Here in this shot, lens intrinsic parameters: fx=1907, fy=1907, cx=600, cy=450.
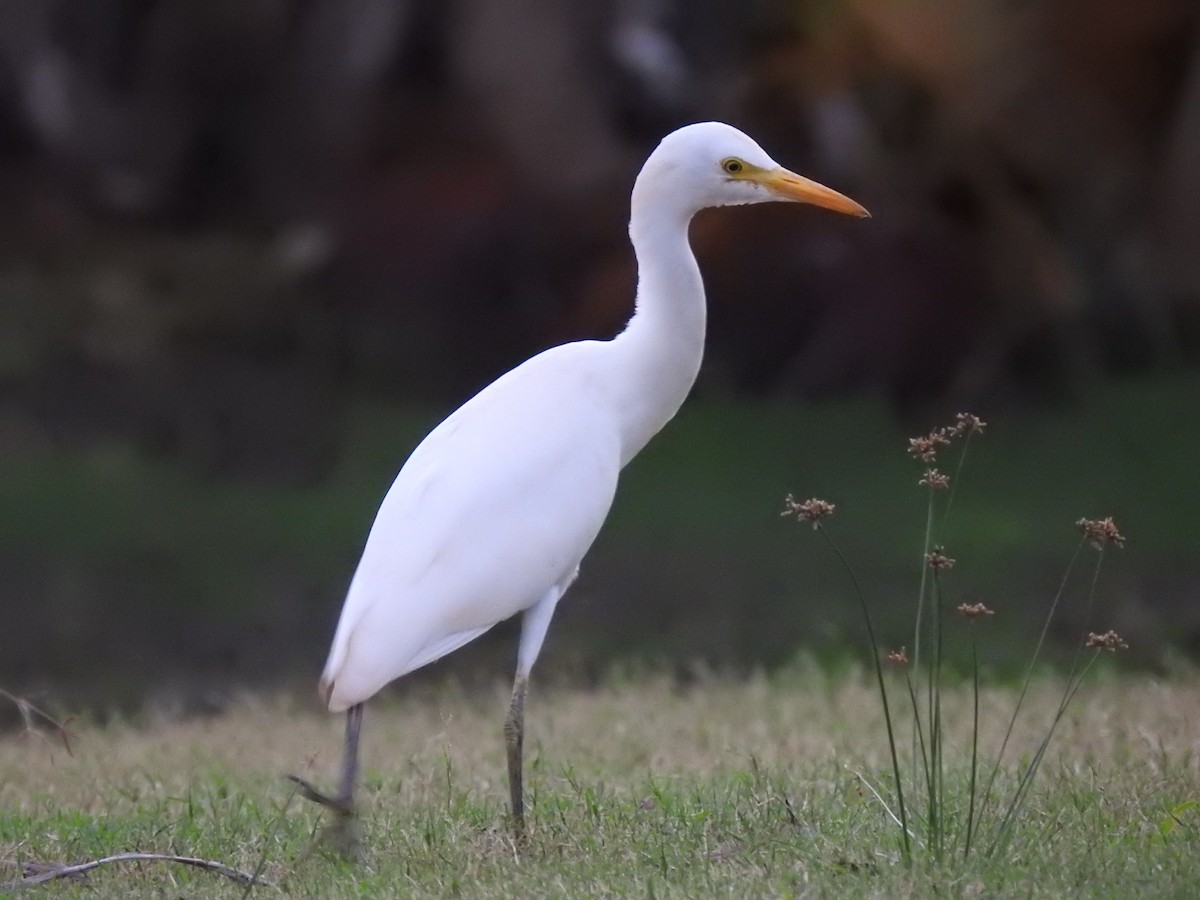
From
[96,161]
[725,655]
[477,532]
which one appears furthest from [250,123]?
[477,532]

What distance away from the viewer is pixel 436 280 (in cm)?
1658

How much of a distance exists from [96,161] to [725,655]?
1119 centimetres

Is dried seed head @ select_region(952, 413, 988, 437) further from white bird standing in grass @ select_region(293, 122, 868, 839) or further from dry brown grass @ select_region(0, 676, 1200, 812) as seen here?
dry brown grass @ select_region(0, 676, 1200, 812)

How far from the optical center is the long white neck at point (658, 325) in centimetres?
466

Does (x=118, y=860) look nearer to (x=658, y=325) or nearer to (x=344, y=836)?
(x=344, y=836)

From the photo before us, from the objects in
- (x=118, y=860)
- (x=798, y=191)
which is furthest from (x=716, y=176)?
(x=118, y=860)

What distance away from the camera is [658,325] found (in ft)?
15.4

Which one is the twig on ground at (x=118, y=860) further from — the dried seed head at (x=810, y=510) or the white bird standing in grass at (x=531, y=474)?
the dried seed head at (x=810, y=510)

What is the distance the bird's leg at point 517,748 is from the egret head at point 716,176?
126cm

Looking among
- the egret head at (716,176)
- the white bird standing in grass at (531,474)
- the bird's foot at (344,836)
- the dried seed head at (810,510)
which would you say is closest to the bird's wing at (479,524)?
the white bird standing in grass at (531,474)

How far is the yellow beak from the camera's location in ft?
15.2

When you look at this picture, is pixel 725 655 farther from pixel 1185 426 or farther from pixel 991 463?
pixel 1185 426

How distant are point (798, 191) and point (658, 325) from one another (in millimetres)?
472

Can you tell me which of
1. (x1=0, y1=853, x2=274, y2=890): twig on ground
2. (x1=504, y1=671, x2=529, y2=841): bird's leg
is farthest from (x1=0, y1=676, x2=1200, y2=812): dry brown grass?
(x1=0, y1=853, x2=274, y2=890): twig on ground
